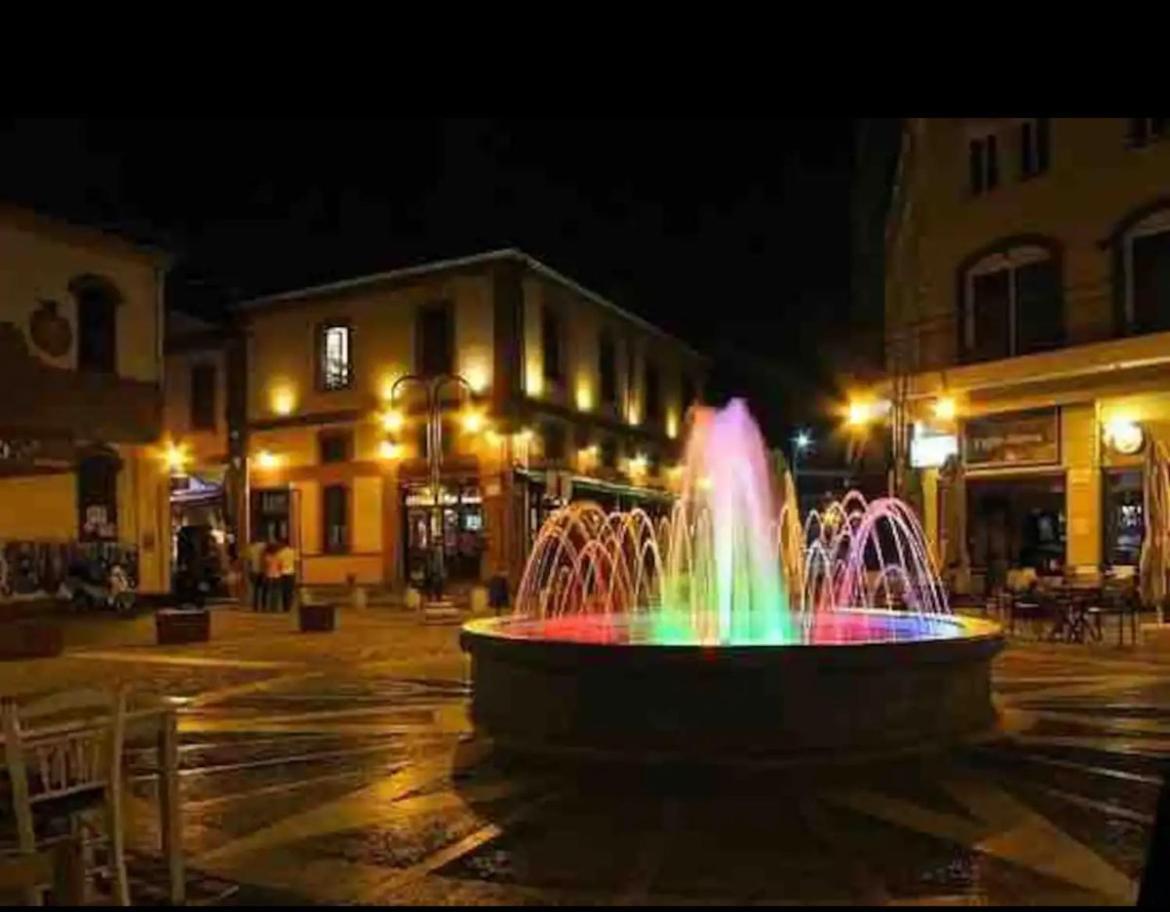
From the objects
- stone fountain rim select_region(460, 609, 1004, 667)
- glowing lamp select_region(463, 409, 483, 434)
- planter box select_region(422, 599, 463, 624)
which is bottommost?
planter box select_region(422, 599, 463, 624)

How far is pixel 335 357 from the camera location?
130 feet

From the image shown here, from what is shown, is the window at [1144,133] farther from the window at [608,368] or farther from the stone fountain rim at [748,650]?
the window at [608,368]

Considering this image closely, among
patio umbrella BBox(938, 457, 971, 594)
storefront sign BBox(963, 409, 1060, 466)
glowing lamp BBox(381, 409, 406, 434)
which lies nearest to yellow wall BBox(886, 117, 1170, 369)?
storefront sign BBox(963, 409, 1060, 466)

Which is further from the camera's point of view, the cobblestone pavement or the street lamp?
the street lamp

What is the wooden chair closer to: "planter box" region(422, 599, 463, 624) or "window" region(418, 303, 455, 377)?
"planter box" region(422, 599, 463, 624)

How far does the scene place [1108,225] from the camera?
25.3m

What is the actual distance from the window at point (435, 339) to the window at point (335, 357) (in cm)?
273

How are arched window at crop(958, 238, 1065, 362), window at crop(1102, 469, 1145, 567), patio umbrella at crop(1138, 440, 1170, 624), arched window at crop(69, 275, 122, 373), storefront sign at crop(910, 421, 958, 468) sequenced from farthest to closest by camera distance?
arched window at crop(69, 275, 122, 373) → storefront sign at crop(910, 421, 958, 468) → arched window at crop(958, 238, 1065, 362) → window at crop(1102, 469, 1145, 567) → patio umbrella at crop(1138, 440, 1170, 624)

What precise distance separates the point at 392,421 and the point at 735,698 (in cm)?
2763

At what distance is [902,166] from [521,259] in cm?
1081

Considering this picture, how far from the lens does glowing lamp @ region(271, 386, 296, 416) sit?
40.0 meters

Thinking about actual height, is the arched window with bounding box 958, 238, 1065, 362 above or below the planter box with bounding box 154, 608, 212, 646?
above

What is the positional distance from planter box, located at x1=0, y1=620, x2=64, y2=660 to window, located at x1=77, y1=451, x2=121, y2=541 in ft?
30.5

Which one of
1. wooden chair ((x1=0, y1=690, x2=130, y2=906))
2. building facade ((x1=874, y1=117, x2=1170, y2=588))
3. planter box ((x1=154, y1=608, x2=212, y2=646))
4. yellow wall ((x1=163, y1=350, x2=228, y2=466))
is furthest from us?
yellow wall ((x1=163, y1=350, x2=228, y2=466))
